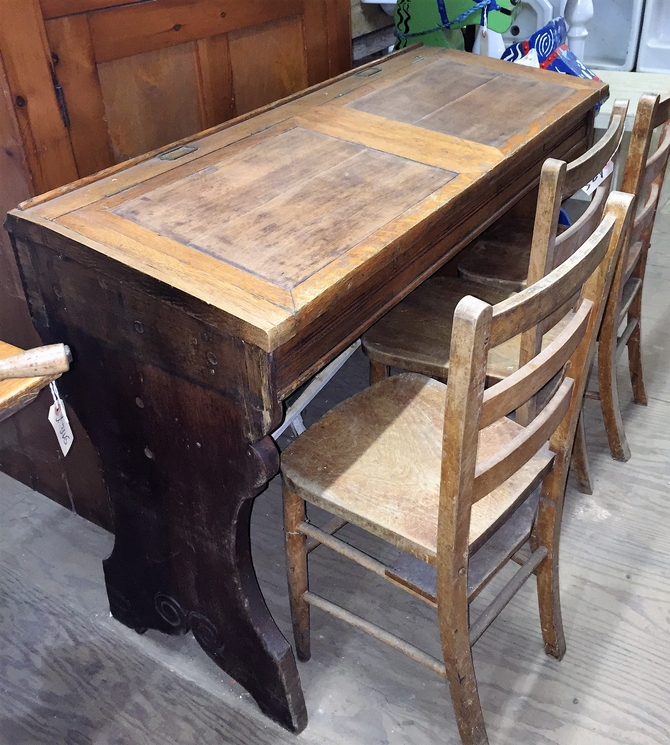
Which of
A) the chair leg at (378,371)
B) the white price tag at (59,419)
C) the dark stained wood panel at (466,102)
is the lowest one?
the chair leg at (378,371)

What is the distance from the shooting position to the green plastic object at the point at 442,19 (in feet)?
7.68

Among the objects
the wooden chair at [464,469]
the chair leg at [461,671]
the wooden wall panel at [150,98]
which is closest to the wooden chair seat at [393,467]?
the wooden chair at [464,469]

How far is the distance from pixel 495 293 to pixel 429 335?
240 millimetres

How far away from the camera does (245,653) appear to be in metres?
1.41

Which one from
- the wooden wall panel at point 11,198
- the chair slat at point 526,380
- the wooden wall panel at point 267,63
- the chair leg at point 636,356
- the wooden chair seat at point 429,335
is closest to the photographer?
the chair slat at point 526,380

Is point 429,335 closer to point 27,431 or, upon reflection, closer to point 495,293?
point 495,293

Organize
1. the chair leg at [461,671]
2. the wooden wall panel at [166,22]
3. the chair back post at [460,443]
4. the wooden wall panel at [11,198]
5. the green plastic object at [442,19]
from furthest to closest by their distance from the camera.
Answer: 1. the green plastic object at [442,19]
2. the wooden wall panel at [166,22]
3. the wooden wall panel at [11,198]
4. the chair leg at [461,671]
5. the chair back post at [460,443]

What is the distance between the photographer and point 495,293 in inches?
72.3

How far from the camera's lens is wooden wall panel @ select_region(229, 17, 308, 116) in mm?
1780

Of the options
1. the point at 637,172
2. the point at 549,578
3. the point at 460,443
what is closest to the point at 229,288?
the point at 460,443

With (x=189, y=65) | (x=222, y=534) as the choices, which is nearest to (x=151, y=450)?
(x=222, y=534)

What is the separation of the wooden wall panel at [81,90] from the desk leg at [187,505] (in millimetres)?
414

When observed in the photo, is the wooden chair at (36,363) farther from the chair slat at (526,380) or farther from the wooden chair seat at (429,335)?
the wooden chair seat at (429,335)

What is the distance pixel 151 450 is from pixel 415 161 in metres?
0.72
